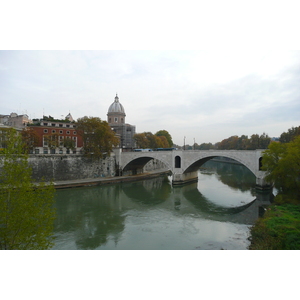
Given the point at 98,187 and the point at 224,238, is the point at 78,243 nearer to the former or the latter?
the point at 224,238

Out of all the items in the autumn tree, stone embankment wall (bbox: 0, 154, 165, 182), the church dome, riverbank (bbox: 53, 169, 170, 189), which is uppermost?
the church dome

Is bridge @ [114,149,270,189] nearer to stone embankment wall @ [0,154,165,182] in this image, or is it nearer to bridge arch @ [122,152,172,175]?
bridge arch @ [122,152,172,175]

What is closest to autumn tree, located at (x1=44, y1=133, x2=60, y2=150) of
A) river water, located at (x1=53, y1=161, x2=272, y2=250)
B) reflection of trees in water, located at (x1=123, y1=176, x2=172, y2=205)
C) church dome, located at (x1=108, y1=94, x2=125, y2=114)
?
river water, located at (x1=53, y1=161, x2=272, y2=250)

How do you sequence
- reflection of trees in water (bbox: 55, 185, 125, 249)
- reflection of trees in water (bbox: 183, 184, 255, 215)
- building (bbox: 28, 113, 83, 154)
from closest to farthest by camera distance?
reflection of trees in water (bbox: 55, 185, 125, 249)
reflection of trees in water (bbox: 183, 184, 255, 215)
building (bbox: 28, 113, 83, 154)

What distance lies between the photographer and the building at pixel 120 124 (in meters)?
48.8

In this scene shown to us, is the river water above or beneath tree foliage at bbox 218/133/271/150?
beneath

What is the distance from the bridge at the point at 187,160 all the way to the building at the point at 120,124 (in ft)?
45.7

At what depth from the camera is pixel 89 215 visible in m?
16.3

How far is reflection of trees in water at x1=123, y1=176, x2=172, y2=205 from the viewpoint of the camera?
2120cm

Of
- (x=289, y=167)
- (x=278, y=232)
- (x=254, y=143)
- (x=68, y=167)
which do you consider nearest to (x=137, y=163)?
(x=68, y=167)

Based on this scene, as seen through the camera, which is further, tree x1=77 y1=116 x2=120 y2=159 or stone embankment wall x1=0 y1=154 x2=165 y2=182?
tree x1=77 y1=116 x2=120 y2=159

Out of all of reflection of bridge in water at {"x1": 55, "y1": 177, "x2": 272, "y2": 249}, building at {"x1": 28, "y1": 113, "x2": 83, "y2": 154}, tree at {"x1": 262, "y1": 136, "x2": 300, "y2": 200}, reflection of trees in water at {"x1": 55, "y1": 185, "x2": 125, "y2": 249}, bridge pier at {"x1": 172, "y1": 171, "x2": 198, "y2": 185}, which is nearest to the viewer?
reflection of trees in water at {"x1": 55, "y1": 185, "x2": 125, "y2": 249}

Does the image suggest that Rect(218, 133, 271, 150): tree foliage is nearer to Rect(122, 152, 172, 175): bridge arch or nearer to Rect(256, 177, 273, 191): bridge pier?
Rect(256, 177, 273, 191): bridge pier

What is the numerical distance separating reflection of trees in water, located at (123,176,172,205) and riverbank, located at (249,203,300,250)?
10010 millimetres
